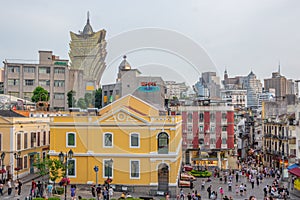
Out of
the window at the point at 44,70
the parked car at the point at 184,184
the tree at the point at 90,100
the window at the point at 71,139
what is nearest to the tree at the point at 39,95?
the window at the point at 44,70

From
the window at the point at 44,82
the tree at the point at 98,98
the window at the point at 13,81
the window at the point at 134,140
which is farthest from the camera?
the window at the point at 44,82

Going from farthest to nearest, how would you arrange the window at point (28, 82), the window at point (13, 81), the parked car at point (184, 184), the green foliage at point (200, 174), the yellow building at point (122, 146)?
the window at point (28, 82) → the window at point (13, 81) → the green foliage at point (200, 174) → the parked car at point (184, 184) → the yellow building at point (122, 146)

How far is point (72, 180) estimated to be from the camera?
100 ft

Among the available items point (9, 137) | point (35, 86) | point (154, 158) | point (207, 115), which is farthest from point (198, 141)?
point (35, 86)

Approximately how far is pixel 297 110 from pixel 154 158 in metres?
13.5

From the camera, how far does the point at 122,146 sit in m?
30.0

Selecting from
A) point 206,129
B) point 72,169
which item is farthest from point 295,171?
point 206,129

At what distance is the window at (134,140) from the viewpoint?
29766mm

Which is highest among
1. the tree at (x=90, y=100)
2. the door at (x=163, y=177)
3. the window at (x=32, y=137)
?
the tree at (x=90, y=100)

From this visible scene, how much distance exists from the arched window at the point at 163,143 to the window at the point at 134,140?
1.48 meters

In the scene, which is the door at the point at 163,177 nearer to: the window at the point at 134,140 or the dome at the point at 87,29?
the window at the point at 134,140

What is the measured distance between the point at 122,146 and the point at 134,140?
1.00m

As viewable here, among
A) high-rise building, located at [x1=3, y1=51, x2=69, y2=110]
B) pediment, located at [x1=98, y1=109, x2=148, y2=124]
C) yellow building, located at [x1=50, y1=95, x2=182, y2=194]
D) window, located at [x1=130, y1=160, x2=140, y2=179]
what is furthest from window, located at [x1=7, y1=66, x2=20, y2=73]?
window, located at [x1=130, y1=160, x2=140, y2=179]

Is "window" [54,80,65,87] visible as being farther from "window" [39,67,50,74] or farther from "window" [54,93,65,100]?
"window" [39,67,50,74]
